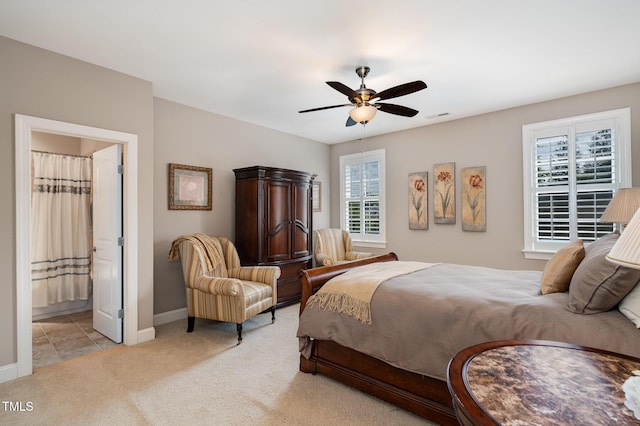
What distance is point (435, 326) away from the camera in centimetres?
199

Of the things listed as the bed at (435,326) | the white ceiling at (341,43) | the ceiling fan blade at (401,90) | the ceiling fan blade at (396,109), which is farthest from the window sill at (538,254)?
the ceiling fan blade at (401,90)

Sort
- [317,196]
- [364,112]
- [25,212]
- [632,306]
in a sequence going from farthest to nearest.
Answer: [317,196] < [364,112] < [25,212] < [632,306]

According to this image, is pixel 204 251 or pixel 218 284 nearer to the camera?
pixel 218 284

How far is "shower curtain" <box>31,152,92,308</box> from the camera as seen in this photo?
423 centimetres

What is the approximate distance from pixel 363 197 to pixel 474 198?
1973 mm

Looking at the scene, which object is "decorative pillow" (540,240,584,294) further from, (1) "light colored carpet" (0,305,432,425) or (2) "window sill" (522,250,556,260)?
(2) "window sill" (522,250,556,260)

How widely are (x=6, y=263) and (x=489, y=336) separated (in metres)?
3.58

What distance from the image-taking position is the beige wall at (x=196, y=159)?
3988 mm

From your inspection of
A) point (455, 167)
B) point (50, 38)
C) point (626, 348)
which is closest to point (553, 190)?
point (455, 167)

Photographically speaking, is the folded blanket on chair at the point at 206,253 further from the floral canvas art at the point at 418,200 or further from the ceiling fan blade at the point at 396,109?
the floral canvas art at the point at 418,200

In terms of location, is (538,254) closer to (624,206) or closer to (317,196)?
(624,206)

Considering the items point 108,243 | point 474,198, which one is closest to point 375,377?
point 108,243

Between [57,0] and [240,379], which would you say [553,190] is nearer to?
[240,379]

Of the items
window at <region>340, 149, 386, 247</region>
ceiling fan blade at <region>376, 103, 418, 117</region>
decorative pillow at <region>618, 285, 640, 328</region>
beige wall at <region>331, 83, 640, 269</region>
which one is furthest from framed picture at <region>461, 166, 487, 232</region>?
decorative pillow at <region>618, 285, 640, 328</region>
